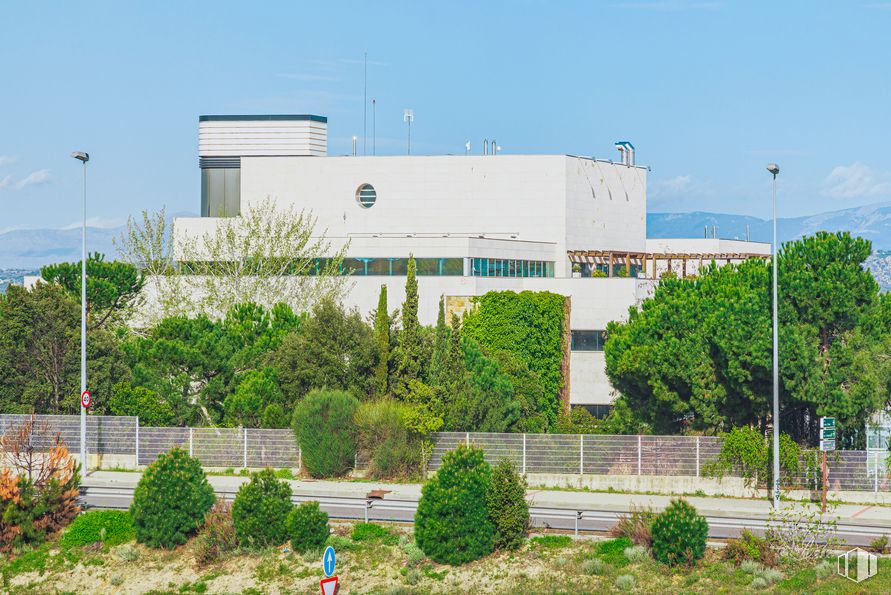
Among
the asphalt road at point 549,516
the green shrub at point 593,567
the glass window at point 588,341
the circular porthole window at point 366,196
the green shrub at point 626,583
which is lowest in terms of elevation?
the green shrub at point 626,583

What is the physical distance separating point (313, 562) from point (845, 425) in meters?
19.3

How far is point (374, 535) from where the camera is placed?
36469 millimetres

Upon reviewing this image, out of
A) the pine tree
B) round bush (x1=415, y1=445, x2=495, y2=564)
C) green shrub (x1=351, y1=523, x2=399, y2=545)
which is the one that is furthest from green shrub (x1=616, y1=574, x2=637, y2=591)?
the pine tree

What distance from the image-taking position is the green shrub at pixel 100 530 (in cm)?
3788

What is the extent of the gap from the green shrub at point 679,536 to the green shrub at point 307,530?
868cm

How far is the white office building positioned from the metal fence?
20.9 meters

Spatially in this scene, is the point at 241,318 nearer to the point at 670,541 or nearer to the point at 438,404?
the point at 438,404

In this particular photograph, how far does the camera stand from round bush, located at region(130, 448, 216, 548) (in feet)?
123

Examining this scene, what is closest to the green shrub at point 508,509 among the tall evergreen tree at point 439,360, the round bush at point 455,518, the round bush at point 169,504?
the round bush at point 455,518

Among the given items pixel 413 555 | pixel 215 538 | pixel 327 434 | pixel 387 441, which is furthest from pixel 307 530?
pixel 327 434

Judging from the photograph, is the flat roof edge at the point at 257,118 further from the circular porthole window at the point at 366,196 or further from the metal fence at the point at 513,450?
the metal fence at the point at 513,450

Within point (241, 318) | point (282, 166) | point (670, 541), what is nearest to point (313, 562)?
point (670, 541)

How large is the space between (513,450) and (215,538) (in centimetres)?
1258

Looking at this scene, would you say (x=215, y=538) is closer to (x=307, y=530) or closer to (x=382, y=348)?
(x=307, y=530)
